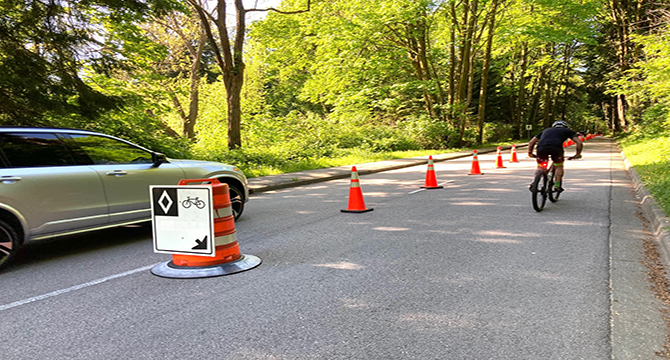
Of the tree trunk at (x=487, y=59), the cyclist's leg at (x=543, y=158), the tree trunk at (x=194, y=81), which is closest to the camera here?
the cyclist's leg at (x=543, y=158)

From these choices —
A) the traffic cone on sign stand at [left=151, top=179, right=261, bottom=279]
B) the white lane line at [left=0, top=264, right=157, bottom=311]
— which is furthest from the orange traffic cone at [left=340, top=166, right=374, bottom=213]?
the white lane line at [left=0, top=264, right=157, bottom=311]

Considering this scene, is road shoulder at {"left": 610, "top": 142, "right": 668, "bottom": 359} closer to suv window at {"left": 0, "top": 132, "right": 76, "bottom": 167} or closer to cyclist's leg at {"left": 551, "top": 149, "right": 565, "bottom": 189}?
cyclist's leg at {"left": 551, "top": 149, "right": 565, "bottom": 189}

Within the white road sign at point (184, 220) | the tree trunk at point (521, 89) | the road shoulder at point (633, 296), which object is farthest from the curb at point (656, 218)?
the tree trunk at point (521, 89)

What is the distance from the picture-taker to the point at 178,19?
2705 cm

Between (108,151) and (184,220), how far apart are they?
237 centimetres

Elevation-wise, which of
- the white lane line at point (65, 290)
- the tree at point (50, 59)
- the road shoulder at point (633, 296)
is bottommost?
the road shoulder at point (633, 296)

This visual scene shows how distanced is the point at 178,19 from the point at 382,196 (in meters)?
21.5

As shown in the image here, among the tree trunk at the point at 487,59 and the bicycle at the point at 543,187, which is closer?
the bicycle at the point at 543,187

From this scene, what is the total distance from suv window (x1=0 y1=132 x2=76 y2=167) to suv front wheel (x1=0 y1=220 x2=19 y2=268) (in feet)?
2.51

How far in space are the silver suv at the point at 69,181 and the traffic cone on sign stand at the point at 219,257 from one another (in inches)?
61.5

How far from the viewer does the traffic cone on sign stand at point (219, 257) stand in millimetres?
5055

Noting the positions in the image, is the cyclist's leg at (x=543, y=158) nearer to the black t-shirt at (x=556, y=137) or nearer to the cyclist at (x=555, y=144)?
the cyclist at (x=555, y=144)

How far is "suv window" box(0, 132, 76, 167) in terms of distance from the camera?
18.1 ft

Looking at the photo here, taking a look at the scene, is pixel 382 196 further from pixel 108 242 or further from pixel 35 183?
pixel 35 183
